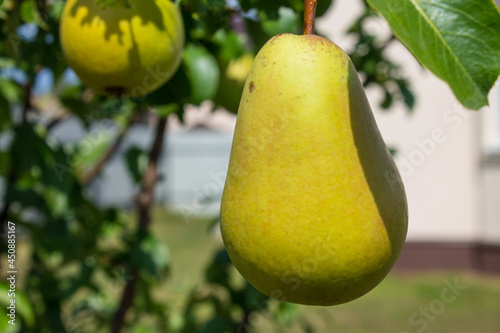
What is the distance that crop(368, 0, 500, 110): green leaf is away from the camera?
529 mm

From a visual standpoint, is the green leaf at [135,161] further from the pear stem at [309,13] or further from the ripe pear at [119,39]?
the pear stem at [309,13]

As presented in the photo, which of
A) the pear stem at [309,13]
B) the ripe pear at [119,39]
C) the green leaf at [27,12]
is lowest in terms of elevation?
the green leaf at [27,12]

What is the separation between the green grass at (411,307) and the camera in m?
3.63

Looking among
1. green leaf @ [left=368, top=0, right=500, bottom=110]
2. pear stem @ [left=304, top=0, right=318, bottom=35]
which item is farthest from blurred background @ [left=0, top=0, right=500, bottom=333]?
green leaf @ [left=368, top=0, right=500, bottom=110]

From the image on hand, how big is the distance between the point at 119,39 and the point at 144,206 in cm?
84

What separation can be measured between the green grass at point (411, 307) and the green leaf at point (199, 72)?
1911 millimetres

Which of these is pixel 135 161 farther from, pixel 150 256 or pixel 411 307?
pixel 411 307

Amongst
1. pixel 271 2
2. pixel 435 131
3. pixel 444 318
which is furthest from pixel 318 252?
pixel 435 131

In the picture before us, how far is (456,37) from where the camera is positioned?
0.57 meters

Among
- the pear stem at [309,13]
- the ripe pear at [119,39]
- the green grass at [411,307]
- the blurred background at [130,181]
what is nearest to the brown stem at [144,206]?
the blurred background at [130,181]

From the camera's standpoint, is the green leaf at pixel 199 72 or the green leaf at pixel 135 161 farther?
the green leaf at pixel 135 161

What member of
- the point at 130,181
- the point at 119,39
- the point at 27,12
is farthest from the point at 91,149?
the point at 119,39

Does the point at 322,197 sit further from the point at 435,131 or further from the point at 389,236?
the point at 435,131

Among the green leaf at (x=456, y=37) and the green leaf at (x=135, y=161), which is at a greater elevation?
the green leaf at (x=456, y=37)
